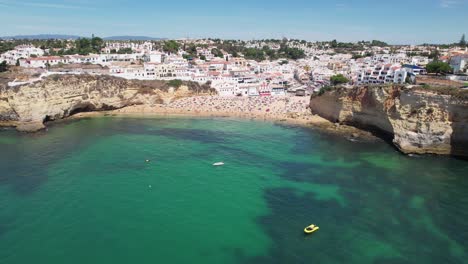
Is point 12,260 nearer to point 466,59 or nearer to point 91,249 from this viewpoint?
point 91,249

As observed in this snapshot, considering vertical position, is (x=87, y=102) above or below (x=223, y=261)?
above

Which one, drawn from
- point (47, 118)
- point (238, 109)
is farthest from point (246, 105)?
point (47, 118)

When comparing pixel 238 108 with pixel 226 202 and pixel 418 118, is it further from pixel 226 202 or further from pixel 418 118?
pixel 226 202

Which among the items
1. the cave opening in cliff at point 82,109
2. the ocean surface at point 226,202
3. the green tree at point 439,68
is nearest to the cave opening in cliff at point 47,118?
the cave opening in cliff at point 82,109

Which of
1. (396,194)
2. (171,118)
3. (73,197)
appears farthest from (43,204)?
(171,118)

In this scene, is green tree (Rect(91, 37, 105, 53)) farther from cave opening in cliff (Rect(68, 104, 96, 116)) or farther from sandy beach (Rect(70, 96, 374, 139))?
sandy beach (Rect(70, 96, 374, 139))

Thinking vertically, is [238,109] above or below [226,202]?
above

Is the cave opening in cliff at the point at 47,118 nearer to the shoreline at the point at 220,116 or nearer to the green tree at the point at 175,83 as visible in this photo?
the shoreline at the point at 220,116
